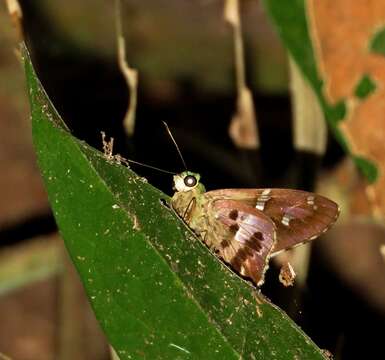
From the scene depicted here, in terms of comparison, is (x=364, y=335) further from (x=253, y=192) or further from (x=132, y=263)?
(x=132, y=263)

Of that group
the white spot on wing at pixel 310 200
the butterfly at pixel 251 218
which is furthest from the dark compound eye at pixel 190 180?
the white spot on wing at pixel 310 200

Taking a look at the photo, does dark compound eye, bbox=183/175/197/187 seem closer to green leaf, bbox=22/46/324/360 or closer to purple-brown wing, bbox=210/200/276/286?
purple-brown wing, bbox=210/200/276/286

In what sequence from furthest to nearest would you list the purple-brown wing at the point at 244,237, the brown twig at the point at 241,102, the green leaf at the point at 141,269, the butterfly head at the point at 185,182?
the brown twig at the point at 241,102
the butterfly head at the point at 185,182
the purple-brown wing at the point at 244,237
the green leaf at the point at 141,269

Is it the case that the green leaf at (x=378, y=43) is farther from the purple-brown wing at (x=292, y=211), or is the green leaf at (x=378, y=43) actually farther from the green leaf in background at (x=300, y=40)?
the purple-brown wing at (x=292, y=211)

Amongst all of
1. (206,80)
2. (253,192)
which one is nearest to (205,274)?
(253,192)

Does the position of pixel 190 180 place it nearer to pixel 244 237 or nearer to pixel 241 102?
pixel 244 237

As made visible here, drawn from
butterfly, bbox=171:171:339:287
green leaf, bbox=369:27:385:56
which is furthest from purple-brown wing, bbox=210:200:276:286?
green leaf, bbox=369:27:385:56
